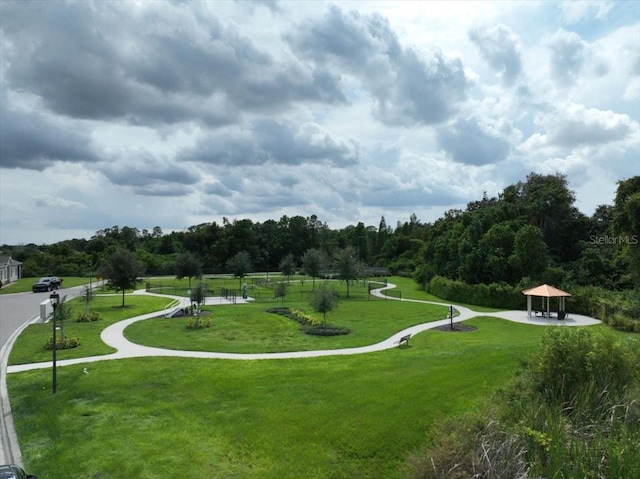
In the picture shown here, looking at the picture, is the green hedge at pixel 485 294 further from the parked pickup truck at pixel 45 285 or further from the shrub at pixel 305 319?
the parked pickup truck at pixel 45 285

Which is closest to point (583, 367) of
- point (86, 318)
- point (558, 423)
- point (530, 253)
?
point (558, 423)

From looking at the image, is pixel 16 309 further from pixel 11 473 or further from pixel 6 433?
pixel 11 473

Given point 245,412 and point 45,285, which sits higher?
point 45,285

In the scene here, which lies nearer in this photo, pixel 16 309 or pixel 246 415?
pixel 246 415

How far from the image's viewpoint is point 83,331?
26.0m

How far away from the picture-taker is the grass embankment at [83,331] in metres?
20.2

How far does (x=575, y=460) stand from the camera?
685cm

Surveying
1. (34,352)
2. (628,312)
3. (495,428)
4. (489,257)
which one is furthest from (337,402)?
(489,257)

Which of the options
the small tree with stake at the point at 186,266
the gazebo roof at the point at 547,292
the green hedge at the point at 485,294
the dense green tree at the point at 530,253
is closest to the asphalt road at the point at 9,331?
the small tree with stake at the point at 186,266

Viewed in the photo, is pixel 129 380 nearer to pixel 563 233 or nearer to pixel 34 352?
pixel 34 352

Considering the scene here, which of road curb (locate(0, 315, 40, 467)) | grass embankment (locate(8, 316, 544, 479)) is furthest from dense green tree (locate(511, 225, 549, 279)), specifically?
road curb (locate(0, 315, 40, 467))

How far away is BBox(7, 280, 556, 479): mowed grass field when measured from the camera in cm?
958

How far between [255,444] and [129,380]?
23.8 ft

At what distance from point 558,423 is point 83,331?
25.0 metres
